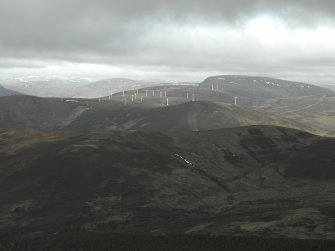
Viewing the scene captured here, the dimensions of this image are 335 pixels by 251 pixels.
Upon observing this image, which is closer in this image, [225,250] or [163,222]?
[225,250]

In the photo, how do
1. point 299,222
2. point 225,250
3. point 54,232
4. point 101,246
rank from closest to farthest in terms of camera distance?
point 225,250 < point 101,246 < point 299,222 < point 54,232

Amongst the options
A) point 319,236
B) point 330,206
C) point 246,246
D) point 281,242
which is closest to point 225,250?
point 246,246

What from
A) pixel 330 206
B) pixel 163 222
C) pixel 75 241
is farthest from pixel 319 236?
pixel 75 241

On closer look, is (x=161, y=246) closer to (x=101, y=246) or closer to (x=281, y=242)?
(x=101, y=246)

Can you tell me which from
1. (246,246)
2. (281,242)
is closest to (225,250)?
(246,246)

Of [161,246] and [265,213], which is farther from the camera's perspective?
[265,213]

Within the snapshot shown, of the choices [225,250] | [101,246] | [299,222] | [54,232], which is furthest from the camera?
[54,232]

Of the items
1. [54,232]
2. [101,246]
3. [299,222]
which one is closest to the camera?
[101,246]

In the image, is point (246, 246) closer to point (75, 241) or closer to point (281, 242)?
point (281, 242)

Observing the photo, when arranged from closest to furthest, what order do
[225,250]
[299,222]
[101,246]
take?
[225,250] → [101,246] → [299,222]
